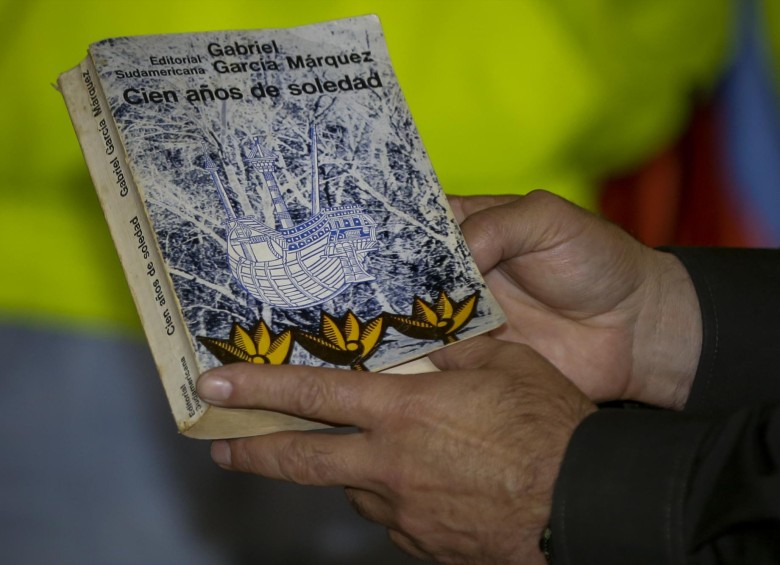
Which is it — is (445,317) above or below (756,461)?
above

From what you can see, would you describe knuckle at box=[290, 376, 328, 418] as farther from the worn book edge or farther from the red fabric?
the red fabric

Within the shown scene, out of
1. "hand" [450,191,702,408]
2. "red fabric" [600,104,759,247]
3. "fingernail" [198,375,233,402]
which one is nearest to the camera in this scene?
"fingernail" [198,375,233,402]

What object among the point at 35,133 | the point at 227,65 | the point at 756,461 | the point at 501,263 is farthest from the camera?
the point at 35,133

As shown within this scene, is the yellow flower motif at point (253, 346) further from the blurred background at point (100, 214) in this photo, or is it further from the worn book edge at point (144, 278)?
the blurred background at point (100, 214)

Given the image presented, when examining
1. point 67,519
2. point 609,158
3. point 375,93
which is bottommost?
point 67,519

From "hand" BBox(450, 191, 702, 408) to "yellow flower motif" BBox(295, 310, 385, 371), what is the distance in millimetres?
174

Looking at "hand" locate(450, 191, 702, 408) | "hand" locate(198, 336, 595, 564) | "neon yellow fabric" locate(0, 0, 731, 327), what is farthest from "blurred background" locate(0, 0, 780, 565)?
"hand" locate(198, 336, 595, 564)

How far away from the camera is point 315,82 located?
727mm

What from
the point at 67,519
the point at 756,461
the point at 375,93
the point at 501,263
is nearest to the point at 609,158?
the point at 501,263

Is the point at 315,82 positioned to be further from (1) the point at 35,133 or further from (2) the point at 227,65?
(1) the point at 35,133

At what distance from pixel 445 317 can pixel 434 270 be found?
0.14ft

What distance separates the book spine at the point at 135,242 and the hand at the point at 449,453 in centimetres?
8

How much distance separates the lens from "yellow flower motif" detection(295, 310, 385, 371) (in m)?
0.63

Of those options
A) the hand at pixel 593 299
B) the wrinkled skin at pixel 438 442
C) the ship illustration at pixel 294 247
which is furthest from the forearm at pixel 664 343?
the ship illustration at pixel 294 247
